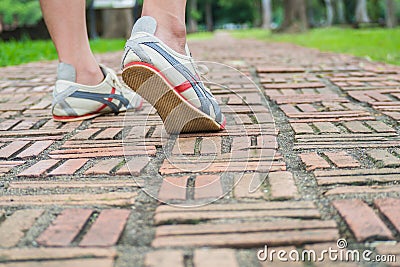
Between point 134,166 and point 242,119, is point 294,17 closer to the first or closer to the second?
point 242,119

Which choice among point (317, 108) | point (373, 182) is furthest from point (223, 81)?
point (373, 182)

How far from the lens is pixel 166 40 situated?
1.78 metres

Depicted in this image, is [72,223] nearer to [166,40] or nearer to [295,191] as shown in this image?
[295,191]

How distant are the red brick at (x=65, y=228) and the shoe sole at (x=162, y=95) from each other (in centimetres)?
61

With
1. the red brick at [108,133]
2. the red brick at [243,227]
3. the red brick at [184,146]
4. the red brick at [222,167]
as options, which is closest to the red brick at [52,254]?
the red brick at [243,227]

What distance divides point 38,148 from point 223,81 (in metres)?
1.78

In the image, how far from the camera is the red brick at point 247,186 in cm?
125

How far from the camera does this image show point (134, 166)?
1.51 metres

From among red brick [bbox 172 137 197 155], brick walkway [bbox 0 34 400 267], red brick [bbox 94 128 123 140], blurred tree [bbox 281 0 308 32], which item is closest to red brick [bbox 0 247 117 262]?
brick walkway [bbox 0 34 400 267]

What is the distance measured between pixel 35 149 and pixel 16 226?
73cm

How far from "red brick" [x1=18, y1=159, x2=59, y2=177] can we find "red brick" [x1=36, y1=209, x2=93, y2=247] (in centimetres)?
35

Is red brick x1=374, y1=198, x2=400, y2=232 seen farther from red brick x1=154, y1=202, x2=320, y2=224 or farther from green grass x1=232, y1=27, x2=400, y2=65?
green grass x1=232, y1=27, x2=400, y2=65

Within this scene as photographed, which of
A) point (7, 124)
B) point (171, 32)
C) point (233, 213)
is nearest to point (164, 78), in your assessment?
point (171, 32)

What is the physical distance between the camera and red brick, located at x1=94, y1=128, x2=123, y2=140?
1.94 meters
